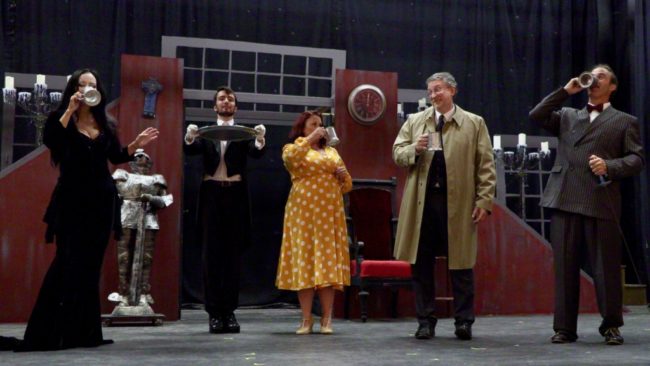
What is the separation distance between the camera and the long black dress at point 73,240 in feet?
11.7

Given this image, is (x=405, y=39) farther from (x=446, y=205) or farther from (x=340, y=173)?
(x=446, y=205)

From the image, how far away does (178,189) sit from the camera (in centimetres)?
585

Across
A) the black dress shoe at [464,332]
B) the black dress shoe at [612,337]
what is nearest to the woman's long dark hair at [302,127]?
the black dress shoe at [464,332]

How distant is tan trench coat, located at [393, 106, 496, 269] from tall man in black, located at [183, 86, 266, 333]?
0.93 m

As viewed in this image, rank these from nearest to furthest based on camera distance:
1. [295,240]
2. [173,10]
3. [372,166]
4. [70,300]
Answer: [70,300] → [295,240] → [372,166] → [173,10]

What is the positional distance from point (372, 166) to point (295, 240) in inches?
72.0

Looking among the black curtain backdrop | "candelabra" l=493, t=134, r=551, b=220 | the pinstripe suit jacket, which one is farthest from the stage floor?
the black curtain backdrop

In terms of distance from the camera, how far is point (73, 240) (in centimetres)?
364

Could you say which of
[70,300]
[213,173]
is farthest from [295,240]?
[70,300]

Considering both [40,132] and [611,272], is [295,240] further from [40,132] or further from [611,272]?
[40,132]

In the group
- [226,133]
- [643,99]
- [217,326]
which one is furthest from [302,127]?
[643,99]

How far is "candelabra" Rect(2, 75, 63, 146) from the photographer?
19.7ft

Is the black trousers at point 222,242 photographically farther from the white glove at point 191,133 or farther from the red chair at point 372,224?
the red chair at point 372,224

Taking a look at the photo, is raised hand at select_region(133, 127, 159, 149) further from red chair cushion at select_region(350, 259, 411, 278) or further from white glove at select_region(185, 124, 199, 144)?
red chair cushion at select_region(350, 259, 411, 278)
